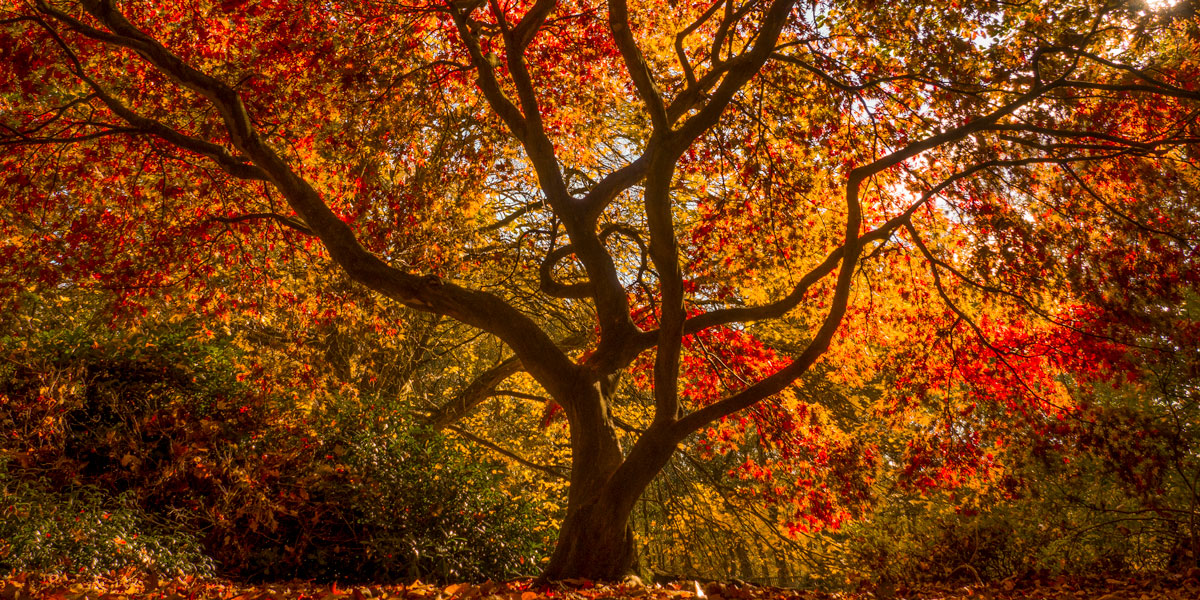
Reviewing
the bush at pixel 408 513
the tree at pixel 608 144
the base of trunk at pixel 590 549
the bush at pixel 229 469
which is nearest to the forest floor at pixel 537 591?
the base of trunk at pixel 590 549

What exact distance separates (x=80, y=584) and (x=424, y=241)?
431 cm

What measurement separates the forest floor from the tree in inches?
27.1

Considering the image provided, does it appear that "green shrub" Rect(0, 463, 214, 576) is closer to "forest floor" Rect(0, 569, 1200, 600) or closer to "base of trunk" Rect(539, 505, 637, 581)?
"forest floor" Rect(0, 569, 1200, 600)

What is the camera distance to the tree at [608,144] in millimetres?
5480

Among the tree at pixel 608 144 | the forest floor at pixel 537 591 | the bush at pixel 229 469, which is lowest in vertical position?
the forest floor at pixel 537 591

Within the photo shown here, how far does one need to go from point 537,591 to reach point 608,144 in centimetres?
677

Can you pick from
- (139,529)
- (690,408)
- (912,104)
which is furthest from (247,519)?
(912,104)

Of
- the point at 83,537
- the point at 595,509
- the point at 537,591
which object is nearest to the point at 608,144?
the point at 595,509

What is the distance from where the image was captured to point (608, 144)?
10.0 metres

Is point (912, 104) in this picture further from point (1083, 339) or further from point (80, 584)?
point (80, 584)

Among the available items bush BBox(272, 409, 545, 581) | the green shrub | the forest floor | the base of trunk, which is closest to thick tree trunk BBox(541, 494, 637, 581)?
the base of trunk

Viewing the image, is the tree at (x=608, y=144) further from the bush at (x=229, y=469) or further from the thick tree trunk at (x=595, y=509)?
the bush at (x=229, y=469)

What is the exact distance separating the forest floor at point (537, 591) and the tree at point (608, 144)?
27.1 inches

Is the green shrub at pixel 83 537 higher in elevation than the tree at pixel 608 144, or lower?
lower
